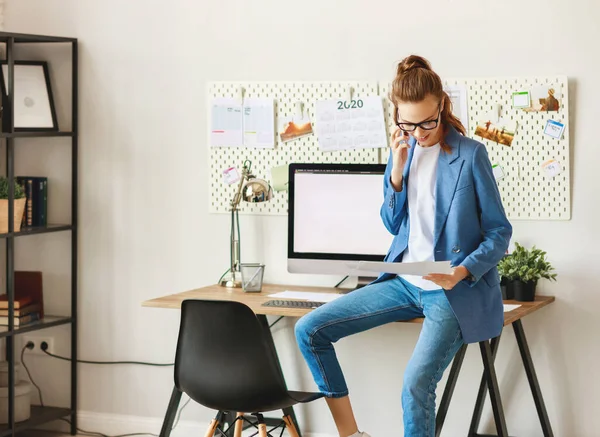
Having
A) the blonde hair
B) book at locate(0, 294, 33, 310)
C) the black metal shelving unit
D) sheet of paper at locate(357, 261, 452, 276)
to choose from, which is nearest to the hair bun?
the blonde hair

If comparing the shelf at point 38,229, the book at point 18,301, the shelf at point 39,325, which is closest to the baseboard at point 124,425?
the shelf at point 39,325

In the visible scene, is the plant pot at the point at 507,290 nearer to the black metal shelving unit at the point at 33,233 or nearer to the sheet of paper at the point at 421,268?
the sheet of paper at the point at 421,268

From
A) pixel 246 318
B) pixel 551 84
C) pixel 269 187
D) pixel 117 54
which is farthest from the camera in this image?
pixel 117 54

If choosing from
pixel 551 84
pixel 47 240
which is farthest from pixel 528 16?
pixel 47 240

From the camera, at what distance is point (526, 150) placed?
3.22 metres

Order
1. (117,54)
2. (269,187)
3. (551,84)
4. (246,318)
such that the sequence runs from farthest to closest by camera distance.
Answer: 1. (117,54)
2. (269,187)
3. (551,84)
4. (246,318)

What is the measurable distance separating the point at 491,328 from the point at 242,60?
154 cm

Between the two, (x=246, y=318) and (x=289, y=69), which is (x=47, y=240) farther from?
(x=246, y=318)

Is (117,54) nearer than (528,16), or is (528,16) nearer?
(528,16)

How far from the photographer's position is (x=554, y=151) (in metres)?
3.18

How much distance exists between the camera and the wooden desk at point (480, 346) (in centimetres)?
282

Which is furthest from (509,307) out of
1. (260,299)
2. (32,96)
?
(32,96)

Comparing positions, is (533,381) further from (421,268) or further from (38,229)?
(38,229)

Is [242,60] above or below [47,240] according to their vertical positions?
above
